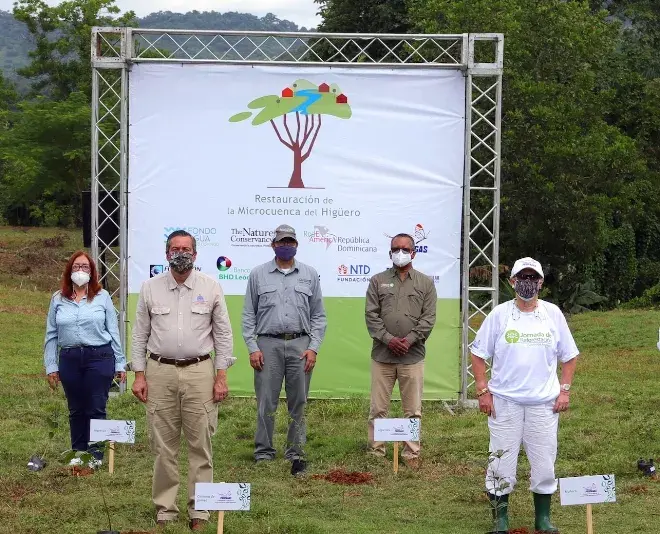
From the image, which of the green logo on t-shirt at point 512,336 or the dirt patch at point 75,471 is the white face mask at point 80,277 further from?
the green logo on t-shirt at point 512,336

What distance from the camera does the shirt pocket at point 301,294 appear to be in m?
10.1

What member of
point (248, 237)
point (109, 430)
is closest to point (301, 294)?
point (109, 430)

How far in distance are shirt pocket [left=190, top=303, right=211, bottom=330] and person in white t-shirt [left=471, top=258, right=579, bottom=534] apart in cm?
192

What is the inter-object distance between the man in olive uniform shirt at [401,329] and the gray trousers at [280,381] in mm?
680

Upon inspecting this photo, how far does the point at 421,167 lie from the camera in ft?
42.3

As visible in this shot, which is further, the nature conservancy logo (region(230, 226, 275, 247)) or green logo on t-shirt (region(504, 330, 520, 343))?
the nature conservancy logo (region(230, 226, 275, 247))

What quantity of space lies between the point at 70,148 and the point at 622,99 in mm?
20535

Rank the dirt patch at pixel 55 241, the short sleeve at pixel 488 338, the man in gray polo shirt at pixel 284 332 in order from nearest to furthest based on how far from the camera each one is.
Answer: the short sleeve at pixel 488 338 → the man in gray polo shirt at pixel 284 332 → the dirt patch at pixel 55 241

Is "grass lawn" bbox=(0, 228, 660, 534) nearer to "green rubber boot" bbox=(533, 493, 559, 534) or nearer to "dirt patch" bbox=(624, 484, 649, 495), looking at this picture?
"dirt patch" bbox=(624, 484, 649, 495)

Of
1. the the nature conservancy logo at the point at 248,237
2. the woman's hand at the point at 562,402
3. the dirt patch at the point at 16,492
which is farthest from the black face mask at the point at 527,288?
the the nature conservancy logo at the point at 248,237

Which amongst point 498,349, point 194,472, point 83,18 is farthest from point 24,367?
point 83,18

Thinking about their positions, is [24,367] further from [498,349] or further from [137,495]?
[498,349]

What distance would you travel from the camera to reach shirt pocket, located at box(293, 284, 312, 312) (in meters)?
10.1

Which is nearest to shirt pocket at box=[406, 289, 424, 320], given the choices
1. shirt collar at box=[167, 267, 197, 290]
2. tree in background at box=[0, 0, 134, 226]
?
shirt collar at box=[167, 267, 197, 290]
